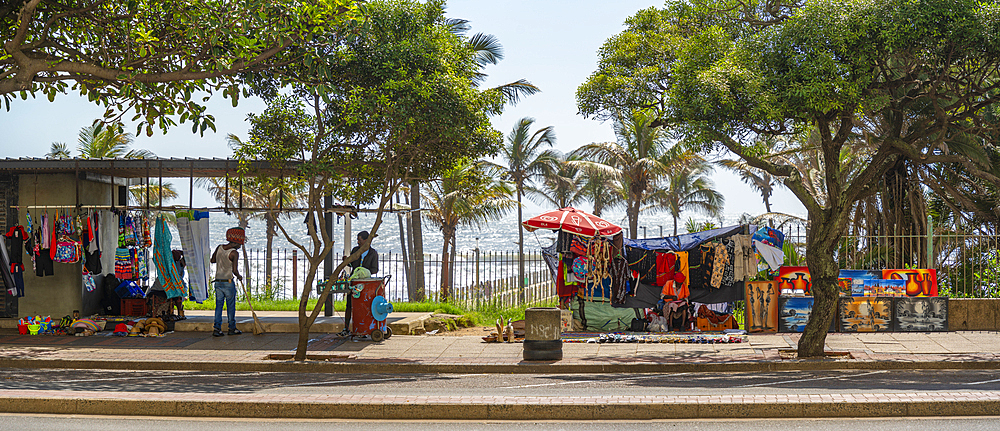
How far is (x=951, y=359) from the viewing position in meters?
11.5

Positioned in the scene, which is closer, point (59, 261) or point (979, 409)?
point (979, 409)

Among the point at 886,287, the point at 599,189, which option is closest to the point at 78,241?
the point at 886,287

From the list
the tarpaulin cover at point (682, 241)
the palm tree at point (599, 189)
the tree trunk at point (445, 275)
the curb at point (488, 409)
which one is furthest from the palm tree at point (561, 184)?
the curb at point (488, 409)

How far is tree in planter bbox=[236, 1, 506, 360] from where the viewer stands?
12.6 m

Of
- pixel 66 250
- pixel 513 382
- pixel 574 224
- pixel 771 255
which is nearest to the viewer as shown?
pixel 513 382

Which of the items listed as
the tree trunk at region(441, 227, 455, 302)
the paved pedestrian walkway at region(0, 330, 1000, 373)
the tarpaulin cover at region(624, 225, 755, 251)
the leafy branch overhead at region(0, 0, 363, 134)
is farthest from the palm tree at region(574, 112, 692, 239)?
the leafy branch overhead at region(0, 0, 363, 134)

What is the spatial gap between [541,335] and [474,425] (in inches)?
167

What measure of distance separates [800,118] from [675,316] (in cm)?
445

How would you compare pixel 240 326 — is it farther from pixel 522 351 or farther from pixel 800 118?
pixel 800 118

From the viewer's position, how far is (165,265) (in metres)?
15.3

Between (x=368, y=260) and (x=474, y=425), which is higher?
(x=368, y=260)

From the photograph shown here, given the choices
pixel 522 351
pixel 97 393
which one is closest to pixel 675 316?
pixel 522 351

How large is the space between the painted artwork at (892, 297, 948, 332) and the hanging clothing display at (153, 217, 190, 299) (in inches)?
539

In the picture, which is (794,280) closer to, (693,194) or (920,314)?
(920,314)
